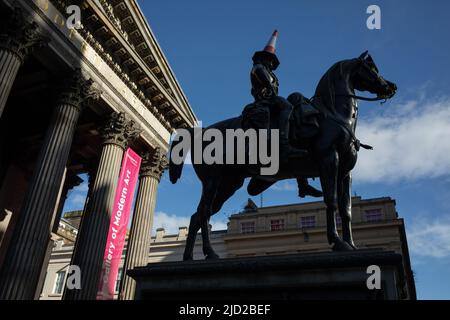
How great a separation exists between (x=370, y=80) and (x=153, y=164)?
1829 cm

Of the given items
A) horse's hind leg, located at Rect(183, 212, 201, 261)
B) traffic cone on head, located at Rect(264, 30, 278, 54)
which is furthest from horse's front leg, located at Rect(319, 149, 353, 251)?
traffic cone on head, located at Rect(264, 30, 278, 54)

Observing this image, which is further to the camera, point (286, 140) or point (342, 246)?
point (286, 140)

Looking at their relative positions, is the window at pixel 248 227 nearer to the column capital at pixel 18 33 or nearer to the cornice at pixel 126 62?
the cornice at pixel 126 62

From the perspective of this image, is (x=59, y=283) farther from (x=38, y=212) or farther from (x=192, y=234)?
(x=192, y=234)

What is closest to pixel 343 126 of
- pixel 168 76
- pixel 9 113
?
pixel 168 76

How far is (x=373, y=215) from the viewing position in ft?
111

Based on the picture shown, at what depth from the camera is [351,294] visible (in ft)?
15.8

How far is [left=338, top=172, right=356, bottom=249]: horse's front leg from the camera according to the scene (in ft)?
19.7

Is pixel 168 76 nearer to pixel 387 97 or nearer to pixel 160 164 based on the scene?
pixel 160 164

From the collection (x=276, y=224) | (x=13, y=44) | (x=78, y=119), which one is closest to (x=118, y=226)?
(x=78, y=119)

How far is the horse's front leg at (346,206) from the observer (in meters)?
6.00

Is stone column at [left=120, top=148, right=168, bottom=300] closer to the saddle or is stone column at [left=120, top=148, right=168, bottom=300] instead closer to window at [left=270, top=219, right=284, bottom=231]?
the saddle

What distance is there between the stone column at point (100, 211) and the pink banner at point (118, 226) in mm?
543

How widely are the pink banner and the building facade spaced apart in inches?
568
